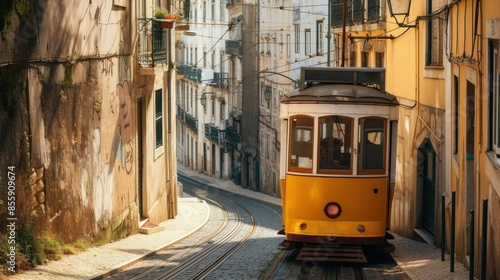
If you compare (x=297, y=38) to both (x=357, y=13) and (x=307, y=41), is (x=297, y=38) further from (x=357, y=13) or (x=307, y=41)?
(x=357, y=13)

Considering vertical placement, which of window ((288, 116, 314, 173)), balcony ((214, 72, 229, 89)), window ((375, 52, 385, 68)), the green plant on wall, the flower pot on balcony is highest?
the flower pot on balcony

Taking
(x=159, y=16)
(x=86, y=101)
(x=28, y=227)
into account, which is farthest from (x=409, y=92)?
(x=28, y=227)

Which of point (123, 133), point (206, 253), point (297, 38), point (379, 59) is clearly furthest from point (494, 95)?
point (297, 38)

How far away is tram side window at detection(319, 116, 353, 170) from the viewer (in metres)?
14.8

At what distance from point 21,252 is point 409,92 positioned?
1115 cm

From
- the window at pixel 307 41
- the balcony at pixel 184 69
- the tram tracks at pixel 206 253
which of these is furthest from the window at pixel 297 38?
the balcony at pixel 184 69

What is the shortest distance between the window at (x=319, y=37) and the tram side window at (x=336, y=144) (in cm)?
2330

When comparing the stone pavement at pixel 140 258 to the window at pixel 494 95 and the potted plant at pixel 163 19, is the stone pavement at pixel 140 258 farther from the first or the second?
the potted plant at pixel 163 19

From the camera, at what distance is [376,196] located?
14836 millimetres

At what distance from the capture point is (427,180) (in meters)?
19.6

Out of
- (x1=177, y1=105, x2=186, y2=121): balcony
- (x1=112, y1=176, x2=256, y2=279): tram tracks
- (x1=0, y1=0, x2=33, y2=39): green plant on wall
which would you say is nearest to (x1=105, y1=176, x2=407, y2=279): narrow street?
(x1=112, y1=176, x2=256, y2=279): tram tracks

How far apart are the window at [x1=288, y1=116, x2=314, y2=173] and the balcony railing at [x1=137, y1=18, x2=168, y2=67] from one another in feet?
22.9

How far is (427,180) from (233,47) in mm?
34108

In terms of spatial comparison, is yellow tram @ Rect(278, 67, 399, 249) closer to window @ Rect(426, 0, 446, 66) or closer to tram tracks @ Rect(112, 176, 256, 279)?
tram tracks @ Rect(112, 176, 256, 279)
